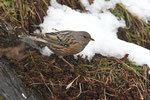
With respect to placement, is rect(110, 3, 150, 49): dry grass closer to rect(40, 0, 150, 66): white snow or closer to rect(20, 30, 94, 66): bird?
rect(40, 0, 150, 66): white snow

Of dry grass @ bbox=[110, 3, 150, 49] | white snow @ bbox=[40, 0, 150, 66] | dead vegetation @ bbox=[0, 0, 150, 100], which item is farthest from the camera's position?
dry grass @ bbox=[110, 3, 150, 49]

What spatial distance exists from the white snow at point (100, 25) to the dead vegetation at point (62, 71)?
0.21 meters

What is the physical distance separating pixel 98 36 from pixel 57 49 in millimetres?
1354

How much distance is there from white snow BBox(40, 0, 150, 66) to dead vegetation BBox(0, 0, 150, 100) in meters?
0.21

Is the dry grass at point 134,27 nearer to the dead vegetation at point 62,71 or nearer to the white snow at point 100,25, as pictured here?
the white snow at point 100,25

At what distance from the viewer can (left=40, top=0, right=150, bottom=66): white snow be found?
539 centimetres

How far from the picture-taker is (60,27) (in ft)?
18.2

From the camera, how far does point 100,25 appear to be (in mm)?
6102

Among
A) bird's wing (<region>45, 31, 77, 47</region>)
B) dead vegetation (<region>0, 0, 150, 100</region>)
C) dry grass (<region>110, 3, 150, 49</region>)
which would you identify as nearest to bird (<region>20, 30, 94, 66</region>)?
bird's wing (<region>45, 31, 77, 47</region>)

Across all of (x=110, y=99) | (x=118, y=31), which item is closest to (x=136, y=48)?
(x=118, y=31)

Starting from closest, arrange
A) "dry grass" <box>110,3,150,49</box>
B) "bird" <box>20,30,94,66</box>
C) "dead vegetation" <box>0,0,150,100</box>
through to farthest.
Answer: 1. "dead vegetation" <box>0,0,150,100</box>
2. "bird" <box>20,30,94,66</box>
3. "dry grass" <box>110,3,150,49</box>

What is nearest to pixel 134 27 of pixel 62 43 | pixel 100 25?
pixel 100 25

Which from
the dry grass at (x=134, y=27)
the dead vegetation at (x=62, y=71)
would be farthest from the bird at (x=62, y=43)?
the dry grass at (x=134, y=27)

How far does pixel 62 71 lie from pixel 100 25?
2.10m
